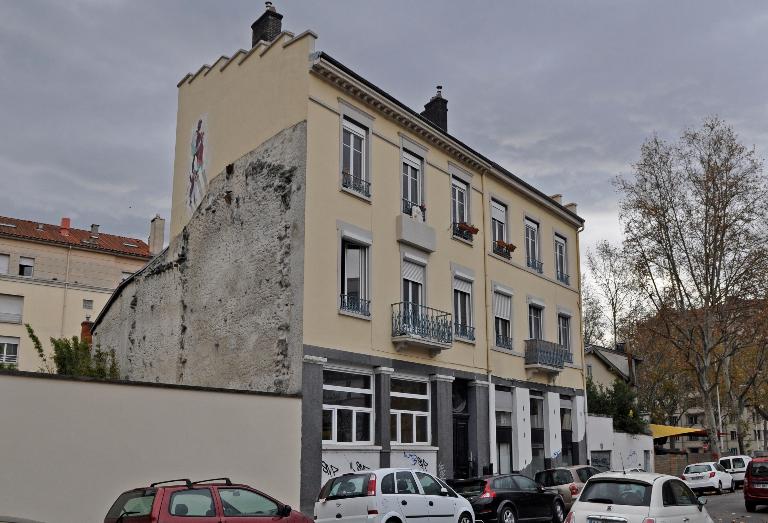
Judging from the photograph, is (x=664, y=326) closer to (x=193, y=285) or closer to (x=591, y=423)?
(x=591, y=423)

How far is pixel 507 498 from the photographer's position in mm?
17062

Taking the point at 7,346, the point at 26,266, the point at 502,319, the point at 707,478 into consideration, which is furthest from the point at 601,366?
the point at 26,266

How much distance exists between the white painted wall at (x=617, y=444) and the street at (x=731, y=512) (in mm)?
4086

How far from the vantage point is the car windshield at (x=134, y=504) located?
10391mm

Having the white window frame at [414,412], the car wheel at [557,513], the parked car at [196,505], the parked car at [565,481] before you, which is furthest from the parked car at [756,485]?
the parked car at [196,505]

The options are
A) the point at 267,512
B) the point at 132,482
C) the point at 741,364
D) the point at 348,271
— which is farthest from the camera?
the point at 741,364

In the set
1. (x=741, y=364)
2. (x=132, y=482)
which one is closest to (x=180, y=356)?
(x=132, y=482)

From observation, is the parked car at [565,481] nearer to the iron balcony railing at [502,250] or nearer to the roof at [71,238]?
the iron balcony railing at [502,250]

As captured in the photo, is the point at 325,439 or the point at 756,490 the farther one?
the point at 756,490

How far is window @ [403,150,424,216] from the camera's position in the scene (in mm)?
22703

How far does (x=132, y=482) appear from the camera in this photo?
14.3 metres

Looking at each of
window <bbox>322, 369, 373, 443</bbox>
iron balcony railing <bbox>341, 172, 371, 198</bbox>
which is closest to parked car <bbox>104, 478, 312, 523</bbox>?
window <bbox>322, 369, 373, 443</bbox>

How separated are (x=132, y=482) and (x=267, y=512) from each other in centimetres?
404

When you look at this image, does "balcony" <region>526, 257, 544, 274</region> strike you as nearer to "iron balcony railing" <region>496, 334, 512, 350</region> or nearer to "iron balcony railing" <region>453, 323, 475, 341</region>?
"iron balcony railing" <region>496, 334, 512, 350</region>
